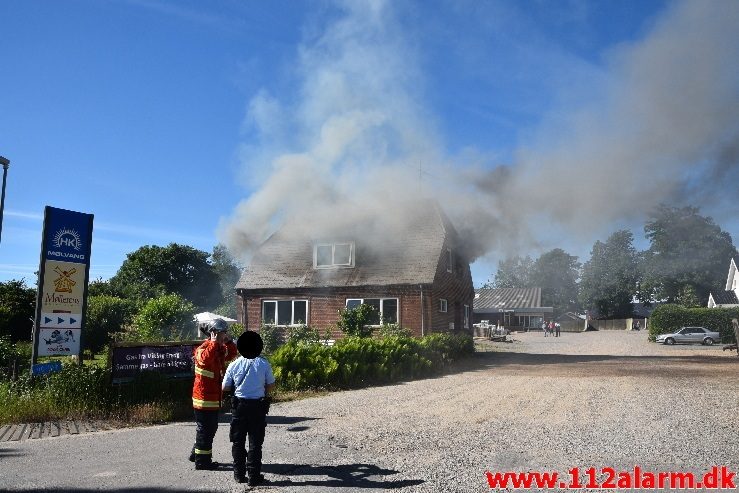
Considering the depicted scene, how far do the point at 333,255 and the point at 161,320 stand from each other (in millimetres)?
8382

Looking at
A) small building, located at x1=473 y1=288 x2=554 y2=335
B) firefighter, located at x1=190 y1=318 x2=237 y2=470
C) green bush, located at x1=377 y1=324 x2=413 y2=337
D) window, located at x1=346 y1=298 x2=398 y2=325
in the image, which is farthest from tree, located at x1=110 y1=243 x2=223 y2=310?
firefighter, located at x1=190 y1=318 x2=237 y2=470

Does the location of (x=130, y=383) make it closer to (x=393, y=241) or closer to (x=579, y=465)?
(x=579, y=465)

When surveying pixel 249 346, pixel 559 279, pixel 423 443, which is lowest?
pixel 423 443

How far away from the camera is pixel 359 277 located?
26.2 m

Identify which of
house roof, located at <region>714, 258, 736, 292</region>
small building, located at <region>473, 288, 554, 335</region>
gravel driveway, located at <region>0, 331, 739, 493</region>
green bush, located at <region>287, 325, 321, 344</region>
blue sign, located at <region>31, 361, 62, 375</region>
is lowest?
gravel driveway, located at <region>0, 331, 739, 493</region>

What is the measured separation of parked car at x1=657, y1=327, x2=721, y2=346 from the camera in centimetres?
3931

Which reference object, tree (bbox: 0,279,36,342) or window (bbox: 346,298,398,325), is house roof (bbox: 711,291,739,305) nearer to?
window (bbox: 346,298,398,325)

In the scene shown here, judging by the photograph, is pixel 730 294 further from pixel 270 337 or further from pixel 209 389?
pixel 209 389

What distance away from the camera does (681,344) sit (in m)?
39.5

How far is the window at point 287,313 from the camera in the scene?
26953mm

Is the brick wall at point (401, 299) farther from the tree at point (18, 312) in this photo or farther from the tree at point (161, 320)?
the tree at point (18, 312)

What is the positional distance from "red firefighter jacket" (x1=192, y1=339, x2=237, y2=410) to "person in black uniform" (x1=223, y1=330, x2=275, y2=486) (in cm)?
60

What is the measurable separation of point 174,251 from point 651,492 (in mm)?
58782

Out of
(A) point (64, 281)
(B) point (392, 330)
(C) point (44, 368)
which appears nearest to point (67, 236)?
(A) point (64, 281)
